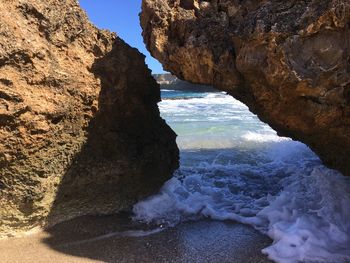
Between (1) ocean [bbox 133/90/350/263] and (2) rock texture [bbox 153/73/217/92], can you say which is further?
(2) rock texture [bbox 153/73/217/92]

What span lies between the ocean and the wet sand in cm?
19

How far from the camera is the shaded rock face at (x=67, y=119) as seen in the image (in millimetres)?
3582

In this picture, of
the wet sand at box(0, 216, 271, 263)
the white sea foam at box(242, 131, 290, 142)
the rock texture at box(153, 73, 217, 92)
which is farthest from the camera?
the rock texture at box(153, 73, 217, 92)

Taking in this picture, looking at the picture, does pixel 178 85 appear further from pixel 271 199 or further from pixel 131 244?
pixel 131 244

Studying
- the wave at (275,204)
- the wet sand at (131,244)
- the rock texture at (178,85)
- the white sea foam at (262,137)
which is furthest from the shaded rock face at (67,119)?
the rock texture at (178,85)

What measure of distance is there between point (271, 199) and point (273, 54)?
185 centimetres

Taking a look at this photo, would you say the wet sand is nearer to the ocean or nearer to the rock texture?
the ocean

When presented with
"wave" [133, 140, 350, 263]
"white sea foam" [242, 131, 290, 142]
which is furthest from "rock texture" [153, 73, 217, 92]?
"wave" [133, 140, 350, 263]

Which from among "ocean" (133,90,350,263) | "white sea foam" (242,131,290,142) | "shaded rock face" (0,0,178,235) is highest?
"shaded rock face" (0,0,178,235)

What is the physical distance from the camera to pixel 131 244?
360 centimetres

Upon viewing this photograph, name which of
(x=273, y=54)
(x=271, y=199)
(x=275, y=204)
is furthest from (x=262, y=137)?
(x=273, y=54)

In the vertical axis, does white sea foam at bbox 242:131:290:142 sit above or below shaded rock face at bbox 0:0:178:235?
below

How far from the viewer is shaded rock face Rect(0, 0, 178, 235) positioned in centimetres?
358

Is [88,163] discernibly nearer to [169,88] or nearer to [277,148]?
[277,148]
